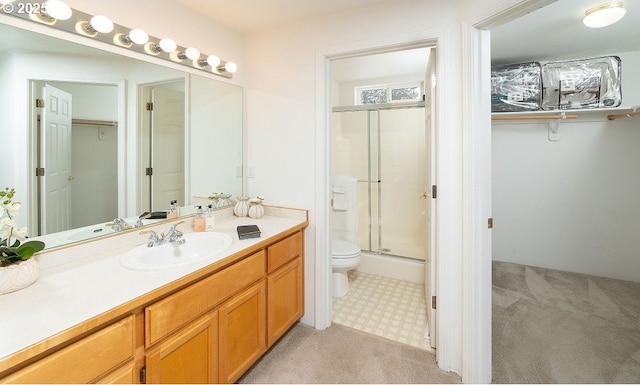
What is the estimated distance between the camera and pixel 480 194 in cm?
148

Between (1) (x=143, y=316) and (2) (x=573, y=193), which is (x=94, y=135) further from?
(2) (x=573, y=193)

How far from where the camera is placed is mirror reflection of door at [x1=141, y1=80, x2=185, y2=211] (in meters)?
1.65

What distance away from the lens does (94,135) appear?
55.5 inches

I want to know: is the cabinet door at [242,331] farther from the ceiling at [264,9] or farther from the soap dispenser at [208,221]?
the ceiling at [264,9]

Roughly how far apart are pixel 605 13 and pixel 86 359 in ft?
10.2

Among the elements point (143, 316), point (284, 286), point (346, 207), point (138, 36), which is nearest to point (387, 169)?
point (346, 207)

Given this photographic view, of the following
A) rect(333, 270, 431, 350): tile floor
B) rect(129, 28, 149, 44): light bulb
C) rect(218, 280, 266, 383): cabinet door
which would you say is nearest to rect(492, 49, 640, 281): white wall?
rect(333, 270, 431, 350): tile floor

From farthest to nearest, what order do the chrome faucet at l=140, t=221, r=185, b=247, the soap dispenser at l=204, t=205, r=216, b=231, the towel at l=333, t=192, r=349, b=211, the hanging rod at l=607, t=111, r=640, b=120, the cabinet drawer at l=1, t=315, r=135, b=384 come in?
the towel at l=333, t=192, r=349, b=211 < the hanging rod at l=607, t=111, r=640, b=120 < the soap dispenser at l=204, t=205, r=216, b=231 < the chrome faucet at l=140, t=221, r=185, b=247 < the cabinet drawer at l=1, t=315, r=135, b=384

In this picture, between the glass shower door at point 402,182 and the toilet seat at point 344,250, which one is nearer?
the toilet seat at point 344,250

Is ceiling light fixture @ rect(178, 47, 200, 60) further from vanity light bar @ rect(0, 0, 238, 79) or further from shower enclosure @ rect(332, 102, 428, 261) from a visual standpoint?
shower enclosure @ rect(332, 102, 428, 261)

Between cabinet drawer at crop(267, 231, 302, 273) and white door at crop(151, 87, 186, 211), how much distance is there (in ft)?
Answer: 2.30

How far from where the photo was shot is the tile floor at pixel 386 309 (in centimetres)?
202

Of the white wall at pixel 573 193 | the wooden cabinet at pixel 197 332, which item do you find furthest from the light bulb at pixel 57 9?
the white wall at pixel 573 193

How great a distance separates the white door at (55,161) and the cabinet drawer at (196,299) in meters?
0.69
